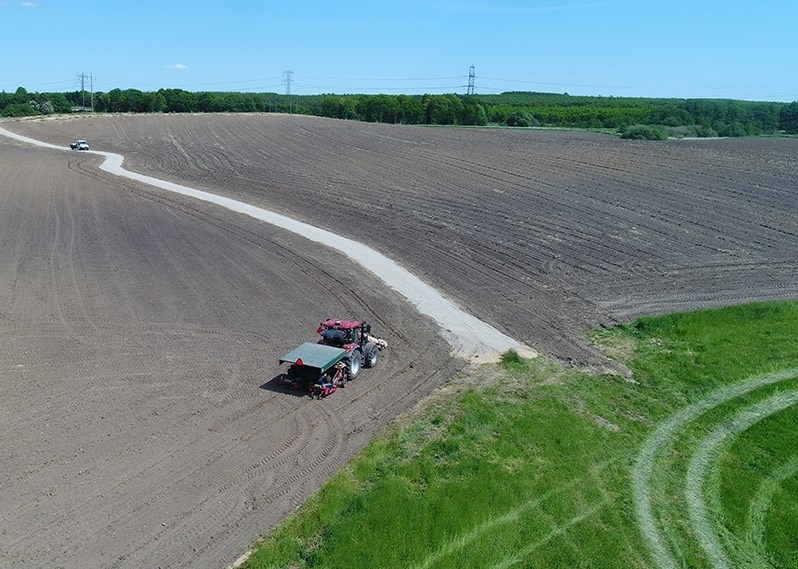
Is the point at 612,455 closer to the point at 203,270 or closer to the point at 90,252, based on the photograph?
the point at 203,270

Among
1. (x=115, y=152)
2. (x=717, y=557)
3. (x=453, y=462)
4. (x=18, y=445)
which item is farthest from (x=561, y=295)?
(x=115, y=152)

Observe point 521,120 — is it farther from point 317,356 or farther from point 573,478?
point 573,478

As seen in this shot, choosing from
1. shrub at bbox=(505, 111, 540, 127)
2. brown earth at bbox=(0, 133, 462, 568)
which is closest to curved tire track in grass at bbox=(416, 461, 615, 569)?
brown earth at bbox=(0, 133, 462, 568)

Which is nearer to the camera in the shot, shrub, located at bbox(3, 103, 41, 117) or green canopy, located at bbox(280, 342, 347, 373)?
green canopy, located at bbox(280, 342, 347, 373)

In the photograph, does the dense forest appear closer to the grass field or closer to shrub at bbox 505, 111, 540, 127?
shrub at bbox 505, 111, 540, 127

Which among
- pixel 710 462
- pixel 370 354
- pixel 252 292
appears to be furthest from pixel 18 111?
A: pixel 710 462

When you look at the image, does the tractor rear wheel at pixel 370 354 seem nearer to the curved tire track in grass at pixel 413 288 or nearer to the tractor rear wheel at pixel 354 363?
the tractor rear wheel at pixel 354 363
